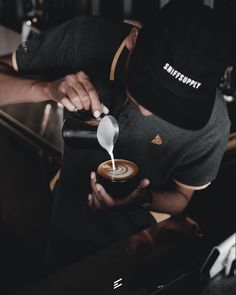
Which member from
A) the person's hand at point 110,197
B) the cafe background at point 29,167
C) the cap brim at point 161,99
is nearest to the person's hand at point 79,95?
the cap brim at point 161,99

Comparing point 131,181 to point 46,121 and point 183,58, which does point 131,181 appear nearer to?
point 183,58

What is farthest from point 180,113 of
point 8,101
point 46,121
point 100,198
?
point 46,121

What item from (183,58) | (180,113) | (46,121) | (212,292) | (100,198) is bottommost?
(46,121)

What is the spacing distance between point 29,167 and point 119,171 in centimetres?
188

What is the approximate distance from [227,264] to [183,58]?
0.75 m

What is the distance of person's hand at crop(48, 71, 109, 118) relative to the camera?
158 centimetres

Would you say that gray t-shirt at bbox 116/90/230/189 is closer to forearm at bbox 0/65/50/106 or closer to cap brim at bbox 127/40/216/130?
cap brim at bbox 127/40/216/130

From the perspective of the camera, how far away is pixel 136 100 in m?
1.57

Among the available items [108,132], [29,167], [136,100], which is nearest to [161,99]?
[136,100]

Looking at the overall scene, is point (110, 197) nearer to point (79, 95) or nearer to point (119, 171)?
point (119, 171)

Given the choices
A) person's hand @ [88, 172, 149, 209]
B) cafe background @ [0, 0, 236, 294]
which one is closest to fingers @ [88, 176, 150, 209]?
person's hand @ [88, 172, 149, 209]

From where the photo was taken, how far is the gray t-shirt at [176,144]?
1.85 m

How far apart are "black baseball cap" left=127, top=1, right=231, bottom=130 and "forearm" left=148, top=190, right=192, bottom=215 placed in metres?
0.49

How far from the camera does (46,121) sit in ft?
8.91
